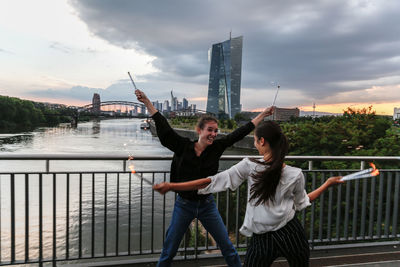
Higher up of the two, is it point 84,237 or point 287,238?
point 287,238

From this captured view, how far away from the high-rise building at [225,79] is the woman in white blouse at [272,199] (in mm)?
135574

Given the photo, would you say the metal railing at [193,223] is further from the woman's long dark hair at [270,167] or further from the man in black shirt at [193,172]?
the woman's long dark hair at [270,167]

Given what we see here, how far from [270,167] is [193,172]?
747 millimetres

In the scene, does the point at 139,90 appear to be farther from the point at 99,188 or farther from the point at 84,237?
the point at 99,188

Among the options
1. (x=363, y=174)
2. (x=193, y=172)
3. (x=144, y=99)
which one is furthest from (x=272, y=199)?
(x=144, y=99)

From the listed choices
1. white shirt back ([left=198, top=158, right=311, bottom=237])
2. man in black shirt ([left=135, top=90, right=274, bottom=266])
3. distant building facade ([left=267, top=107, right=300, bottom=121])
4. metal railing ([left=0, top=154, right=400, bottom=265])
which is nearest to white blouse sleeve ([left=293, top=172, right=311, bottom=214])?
white shirt back ([left=198, top=158, right=311, bottom=237])

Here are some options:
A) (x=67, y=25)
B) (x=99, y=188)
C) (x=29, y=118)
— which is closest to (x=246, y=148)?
(x=99, y=188)

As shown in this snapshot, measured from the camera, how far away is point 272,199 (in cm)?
163

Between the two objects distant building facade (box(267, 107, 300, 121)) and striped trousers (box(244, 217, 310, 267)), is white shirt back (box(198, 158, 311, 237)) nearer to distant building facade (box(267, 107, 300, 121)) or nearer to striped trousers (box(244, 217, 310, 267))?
striped trousers (box(244, 217, 310, 267))

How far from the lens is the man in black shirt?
2.20m

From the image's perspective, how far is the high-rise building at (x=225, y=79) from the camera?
456 feet

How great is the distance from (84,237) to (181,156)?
1348 cm

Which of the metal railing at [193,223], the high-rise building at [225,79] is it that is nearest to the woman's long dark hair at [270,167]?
the metal railing at [193,223]

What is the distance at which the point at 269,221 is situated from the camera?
64.7 inches
